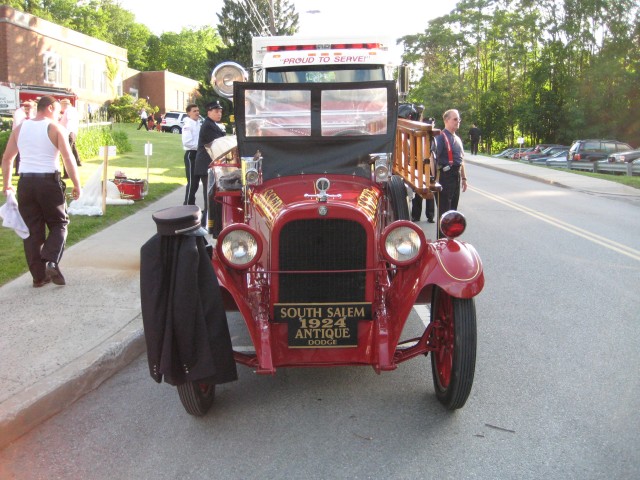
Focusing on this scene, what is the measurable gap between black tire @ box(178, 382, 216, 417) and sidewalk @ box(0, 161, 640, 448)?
0.91 m

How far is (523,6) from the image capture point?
2105 inches

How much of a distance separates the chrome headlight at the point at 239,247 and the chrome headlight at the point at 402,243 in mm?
812

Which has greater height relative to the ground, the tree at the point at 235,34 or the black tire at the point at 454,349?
the tree at the point at 235,34

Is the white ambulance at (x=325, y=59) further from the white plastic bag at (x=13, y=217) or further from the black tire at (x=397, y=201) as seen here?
the white plastic bag at (x=13, y=217)

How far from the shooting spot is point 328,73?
11.3 m

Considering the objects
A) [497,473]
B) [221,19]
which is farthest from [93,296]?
[221,19]

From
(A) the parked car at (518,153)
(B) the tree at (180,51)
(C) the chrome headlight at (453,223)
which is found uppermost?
(B) the tree at (180,51)

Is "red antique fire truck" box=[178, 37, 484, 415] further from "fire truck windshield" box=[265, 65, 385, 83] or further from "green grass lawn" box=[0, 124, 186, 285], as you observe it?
"fire truck windshield" box=[265, 65, 385, 83]

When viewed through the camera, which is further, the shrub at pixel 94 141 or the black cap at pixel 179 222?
the shrub at pixel 94 141

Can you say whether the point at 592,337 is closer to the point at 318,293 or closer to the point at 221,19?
the point at 318,293

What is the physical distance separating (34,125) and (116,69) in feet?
166

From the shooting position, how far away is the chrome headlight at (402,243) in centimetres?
419

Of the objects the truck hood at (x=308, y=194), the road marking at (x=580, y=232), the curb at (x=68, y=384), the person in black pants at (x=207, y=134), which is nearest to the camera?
the curb at (x=68, y=384)

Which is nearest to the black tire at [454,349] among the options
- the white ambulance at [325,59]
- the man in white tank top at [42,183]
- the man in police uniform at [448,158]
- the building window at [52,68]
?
the man in white tank top at [42,183]
